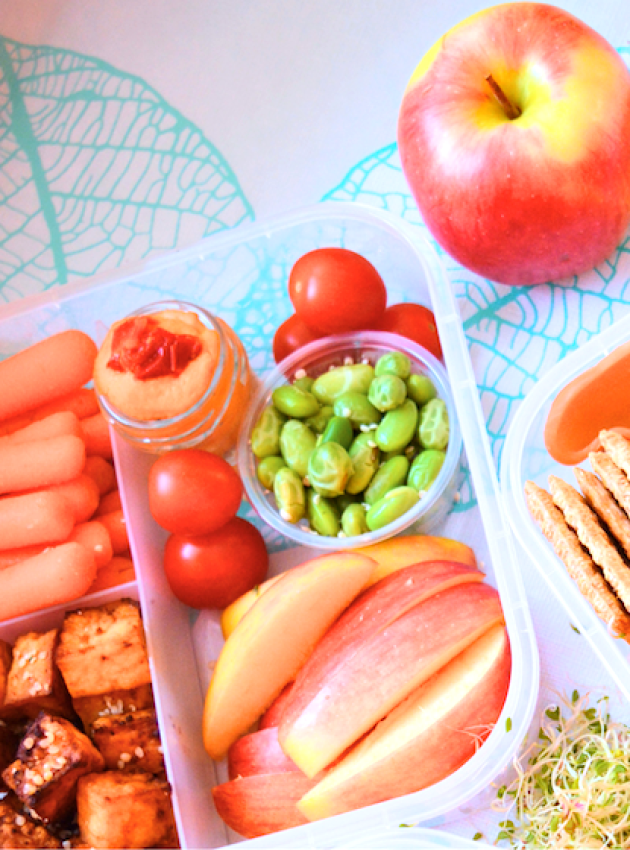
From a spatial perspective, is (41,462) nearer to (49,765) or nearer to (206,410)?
(206,410)

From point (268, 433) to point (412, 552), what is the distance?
22 centimetres

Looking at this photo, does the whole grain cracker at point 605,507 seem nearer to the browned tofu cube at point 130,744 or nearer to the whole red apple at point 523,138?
the whole red apple at point 523,138

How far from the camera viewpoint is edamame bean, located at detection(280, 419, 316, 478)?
1080 mm

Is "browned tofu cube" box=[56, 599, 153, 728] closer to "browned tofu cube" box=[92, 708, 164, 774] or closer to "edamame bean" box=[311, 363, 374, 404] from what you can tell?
"browned tofu cube" box=[92, 708, 164, 774]

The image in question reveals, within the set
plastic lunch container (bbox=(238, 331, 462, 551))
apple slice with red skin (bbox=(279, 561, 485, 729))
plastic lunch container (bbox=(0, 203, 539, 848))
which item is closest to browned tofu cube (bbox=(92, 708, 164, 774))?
plastic lunch container (bbox=(0, 203, 539, 848))

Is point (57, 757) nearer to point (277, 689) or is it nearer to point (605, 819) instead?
point (277, 689)

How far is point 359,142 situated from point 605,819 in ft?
2.89

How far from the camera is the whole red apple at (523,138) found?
943mm

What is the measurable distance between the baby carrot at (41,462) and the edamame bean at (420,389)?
0.40 metres

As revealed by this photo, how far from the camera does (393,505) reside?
102cm

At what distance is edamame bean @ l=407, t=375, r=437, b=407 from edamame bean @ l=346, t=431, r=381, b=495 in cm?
7

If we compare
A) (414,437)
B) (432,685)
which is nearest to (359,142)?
(414,437)

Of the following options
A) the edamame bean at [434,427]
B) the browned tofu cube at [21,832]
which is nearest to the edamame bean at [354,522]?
the edamame bean at [434,427]

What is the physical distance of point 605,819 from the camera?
0.87 metres
